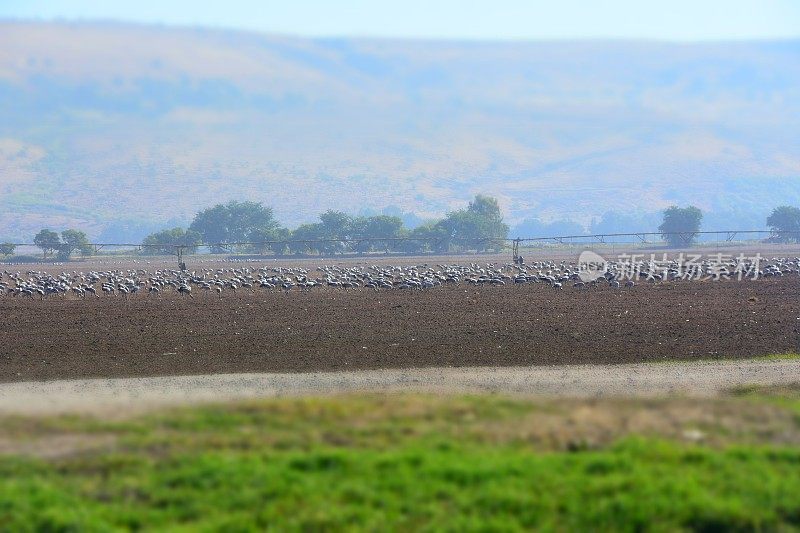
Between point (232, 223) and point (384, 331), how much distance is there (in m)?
112

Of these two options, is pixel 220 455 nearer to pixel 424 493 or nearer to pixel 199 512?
pixel 199 512

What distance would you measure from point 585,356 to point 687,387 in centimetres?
500

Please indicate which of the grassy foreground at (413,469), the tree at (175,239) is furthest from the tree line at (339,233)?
the grassy foreground at (413,469)

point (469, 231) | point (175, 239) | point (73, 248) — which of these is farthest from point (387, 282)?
point (175, 239)

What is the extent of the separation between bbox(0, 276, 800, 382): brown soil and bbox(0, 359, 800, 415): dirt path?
1054 mm

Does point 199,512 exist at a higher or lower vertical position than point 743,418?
lower

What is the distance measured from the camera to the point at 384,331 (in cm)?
2816

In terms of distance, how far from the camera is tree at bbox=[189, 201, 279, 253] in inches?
5330

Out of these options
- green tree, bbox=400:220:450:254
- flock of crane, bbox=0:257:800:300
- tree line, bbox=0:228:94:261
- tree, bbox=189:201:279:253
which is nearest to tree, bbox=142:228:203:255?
tree, bbox=189:201:279:253

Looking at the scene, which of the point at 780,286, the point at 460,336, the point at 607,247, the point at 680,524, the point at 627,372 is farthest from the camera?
the point at 607,247

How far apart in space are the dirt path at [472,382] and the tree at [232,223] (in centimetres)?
11436

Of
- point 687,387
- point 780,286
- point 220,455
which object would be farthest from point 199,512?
point 780,286

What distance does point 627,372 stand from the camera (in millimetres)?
20359

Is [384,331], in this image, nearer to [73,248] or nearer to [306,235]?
[73,248]
